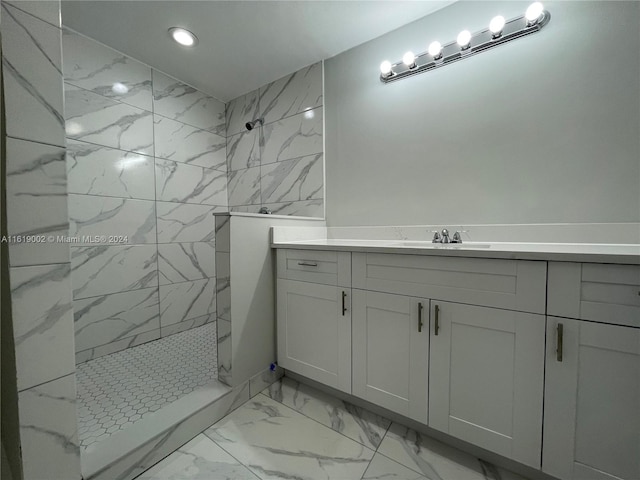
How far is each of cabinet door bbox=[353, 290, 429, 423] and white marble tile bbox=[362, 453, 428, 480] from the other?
0.61ft

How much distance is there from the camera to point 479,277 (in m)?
0.99

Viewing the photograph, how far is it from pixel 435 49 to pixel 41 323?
2120 millimetres

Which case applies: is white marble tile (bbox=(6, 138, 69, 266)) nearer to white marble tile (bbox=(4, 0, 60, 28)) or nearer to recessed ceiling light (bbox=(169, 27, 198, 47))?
white marble tile (bbox=(4, 0, 60, 28))

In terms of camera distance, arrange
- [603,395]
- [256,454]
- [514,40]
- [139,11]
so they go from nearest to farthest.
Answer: [603,395] < [256,454] < [514,40] < [139,11]

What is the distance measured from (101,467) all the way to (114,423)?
0.30m

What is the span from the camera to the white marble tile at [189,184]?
2.16 meters

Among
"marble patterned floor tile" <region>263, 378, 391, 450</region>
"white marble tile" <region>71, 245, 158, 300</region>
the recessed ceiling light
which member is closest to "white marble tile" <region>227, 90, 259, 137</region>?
the recessed ceiling light

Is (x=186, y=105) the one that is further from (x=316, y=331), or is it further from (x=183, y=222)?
(x=316, y=331)

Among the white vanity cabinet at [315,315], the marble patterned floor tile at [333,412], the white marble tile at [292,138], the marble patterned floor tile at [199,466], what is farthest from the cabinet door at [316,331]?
the white marble tile at [292,138]

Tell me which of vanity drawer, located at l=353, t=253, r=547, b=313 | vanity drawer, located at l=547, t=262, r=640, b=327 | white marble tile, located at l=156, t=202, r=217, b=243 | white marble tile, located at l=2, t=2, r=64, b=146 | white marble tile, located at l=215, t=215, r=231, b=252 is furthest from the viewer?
white marble tile, located at l=156, t=202, r=217, b=243

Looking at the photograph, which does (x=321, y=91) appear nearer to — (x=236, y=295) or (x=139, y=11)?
(x=139, y=11)

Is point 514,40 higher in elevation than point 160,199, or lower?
higher

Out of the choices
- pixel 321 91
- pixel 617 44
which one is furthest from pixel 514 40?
pixel 321 91

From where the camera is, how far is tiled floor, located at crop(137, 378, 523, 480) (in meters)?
1.01
